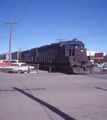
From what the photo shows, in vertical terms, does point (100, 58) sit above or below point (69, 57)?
above

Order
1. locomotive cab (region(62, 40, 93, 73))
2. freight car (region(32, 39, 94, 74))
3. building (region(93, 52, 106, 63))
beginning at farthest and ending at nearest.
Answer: building (region(93, 52, 106, 63)) → freight car (region(32, 39, 94, 74)) → locomotive cab (region(62, 40, 93, 73))

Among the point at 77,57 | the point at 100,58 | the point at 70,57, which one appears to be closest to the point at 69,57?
the point at 70,57

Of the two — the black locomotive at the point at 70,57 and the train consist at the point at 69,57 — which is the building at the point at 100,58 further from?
the black locomotive at the point at 70,57

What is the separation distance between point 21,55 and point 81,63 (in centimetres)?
2226

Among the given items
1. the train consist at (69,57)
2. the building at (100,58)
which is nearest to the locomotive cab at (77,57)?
the train consist at (69,57)

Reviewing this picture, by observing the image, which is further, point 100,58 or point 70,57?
point 100,58

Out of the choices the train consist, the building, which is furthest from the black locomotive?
the building

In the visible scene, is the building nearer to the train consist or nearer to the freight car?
the train consist

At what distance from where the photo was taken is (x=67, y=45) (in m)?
18.8

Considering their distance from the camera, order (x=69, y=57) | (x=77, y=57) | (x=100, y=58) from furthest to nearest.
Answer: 1. (x=100, y=58)
2. (x=77, y=57)
3. (x=69, y=57)

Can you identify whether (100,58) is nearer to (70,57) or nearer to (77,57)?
(77,57)

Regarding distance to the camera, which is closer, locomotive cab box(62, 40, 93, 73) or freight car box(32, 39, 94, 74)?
locomotive cab box(62, 40, 93, 73)

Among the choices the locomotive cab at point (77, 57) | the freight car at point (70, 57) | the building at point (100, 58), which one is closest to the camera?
the locomotive cab at point (77, 57)

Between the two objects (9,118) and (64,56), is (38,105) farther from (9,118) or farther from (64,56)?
(64,56)
